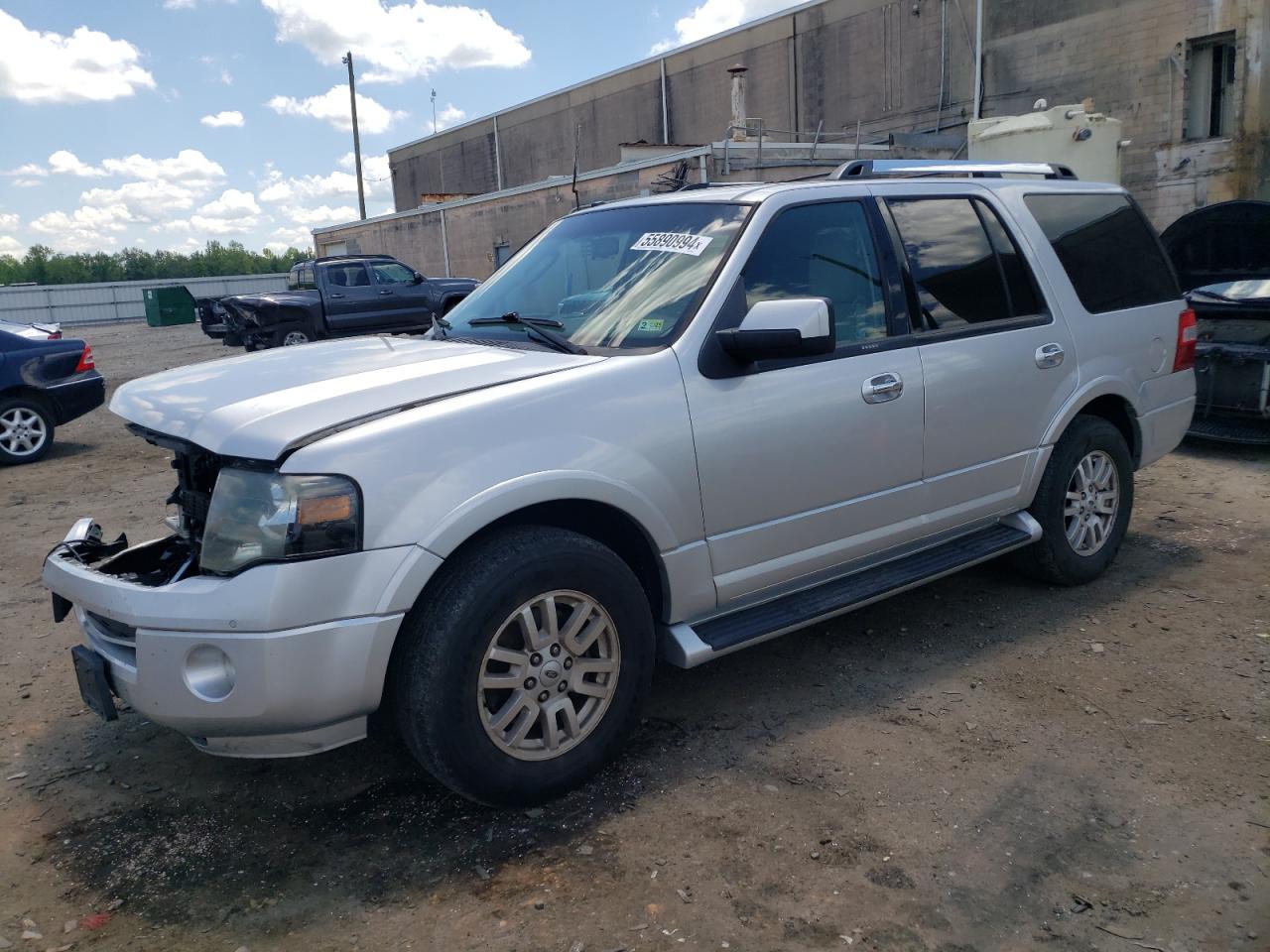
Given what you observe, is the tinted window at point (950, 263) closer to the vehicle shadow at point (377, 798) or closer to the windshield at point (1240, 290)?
the vehicle shadow at point (377, 798)

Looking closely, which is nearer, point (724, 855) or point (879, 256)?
point (724, 855)

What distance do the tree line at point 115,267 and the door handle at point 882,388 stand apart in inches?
2713

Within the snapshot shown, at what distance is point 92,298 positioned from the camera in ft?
150

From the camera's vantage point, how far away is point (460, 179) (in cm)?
4856

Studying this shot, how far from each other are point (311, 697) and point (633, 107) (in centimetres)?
3710

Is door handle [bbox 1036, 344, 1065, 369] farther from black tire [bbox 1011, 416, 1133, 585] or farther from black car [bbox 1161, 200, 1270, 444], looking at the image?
black car [bbox 1161, 200, 1270, 444]

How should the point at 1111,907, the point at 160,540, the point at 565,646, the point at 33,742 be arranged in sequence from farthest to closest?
the point at 33,742
the point at 160,540
the point at 565,646
the point at 1111,907

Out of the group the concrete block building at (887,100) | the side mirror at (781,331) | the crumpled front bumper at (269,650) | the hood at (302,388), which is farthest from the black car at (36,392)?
the side mirror at (781,331)

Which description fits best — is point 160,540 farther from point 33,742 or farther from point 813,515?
point 813,515

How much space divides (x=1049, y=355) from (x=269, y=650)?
354 centimetres

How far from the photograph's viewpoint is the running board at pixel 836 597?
3.43 meters

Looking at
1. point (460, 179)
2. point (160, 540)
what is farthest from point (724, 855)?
point (460, 179)

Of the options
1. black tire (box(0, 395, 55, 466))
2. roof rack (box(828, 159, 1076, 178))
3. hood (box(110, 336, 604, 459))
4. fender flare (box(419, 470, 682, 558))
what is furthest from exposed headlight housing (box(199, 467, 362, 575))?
black tire (box(0, 395, 55, 466))

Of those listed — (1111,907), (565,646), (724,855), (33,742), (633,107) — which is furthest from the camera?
(633,107)
